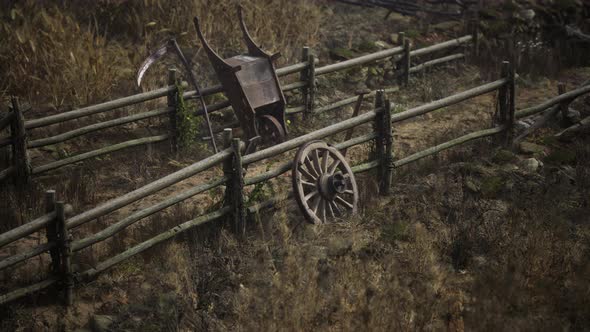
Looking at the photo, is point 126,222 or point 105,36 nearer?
point 126,222

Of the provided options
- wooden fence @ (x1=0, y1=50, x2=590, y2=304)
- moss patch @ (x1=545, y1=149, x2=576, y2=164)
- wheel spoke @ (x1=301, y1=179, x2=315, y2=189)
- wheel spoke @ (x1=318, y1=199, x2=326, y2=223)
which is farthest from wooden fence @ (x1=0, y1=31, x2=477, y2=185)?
moss patch @ (x1=545, y1=149, x2=576, y2=164)

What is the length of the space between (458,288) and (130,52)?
19.1 feet

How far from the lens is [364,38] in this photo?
11367 millimetres

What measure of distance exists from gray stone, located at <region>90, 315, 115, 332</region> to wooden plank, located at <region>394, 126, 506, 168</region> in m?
3.28

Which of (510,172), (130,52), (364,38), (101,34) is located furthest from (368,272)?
(364,38)

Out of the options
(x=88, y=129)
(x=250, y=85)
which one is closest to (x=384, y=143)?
(x=250, y=85)

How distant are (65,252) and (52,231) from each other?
0.58ft

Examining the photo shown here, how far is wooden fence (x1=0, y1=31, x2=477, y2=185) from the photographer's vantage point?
21.8 ft

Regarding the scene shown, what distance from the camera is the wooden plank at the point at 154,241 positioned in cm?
523

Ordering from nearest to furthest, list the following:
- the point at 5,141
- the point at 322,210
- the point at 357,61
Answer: the point at 322,210, the point at 5,141, the point at 357,61

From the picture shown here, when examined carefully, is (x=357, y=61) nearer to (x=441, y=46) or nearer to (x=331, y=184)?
(x=441, y=46)

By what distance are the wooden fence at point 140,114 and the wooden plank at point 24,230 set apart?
2.04 metres

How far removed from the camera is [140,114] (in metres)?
7.63

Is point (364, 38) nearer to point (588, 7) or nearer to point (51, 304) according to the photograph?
point (588, 7)
